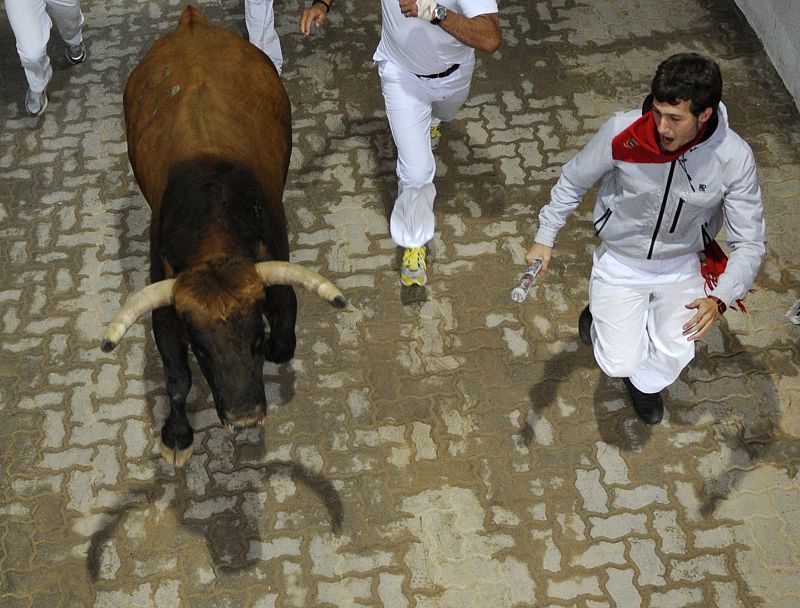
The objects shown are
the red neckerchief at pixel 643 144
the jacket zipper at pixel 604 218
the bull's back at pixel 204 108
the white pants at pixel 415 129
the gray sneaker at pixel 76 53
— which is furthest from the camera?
the gray sneaker at pixel 76 53

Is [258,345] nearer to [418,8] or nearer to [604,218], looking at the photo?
[604,218]

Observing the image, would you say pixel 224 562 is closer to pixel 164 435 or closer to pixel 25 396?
pixel 164 435

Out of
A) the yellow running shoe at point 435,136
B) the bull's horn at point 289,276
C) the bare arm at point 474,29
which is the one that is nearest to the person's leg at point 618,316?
the bare arm at point 474,29

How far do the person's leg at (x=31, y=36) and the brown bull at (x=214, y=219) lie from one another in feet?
7.28

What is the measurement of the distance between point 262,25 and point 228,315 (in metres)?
4.31

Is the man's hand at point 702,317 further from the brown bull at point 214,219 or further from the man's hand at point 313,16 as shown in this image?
the man's hand at point 313,16

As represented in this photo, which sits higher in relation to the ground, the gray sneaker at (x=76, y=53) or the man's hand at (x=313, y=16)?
the man's hand at (x=313, y=16)

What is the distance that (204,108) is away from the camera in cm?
581

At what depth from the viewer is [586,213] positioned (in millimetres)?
7305

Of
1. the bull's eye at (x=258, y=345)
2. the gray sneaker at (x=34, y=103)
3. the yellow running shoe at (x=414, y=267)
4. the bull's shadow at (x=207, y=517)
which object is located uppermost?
the bull's eye at (x=258, y=345)

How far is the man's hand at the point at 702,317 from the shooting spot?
15.8 ft

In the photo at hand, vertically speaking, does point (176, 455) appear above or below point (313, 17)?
below

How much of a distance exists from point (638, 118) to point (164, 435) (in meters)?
3.54

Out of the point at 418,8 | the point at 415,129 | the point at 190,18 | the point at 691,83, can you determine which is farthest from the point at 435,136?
the point at 691,83
